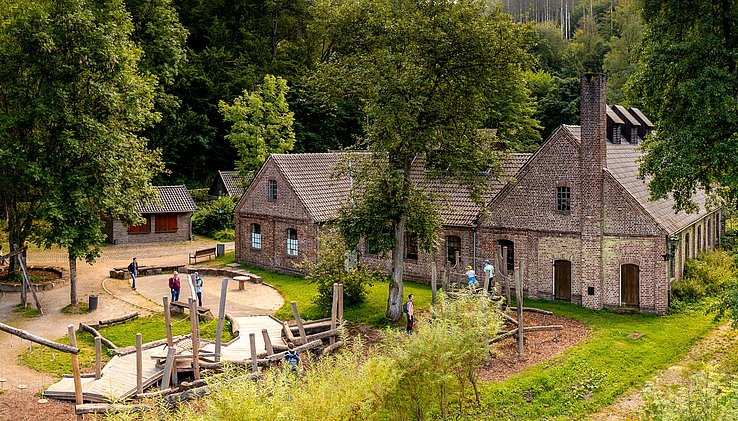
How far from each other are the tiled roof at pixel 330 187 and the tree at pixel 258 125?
35.9 ft

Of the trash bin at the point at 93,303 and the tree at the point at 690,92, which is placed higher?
the tree at the point at 690,92

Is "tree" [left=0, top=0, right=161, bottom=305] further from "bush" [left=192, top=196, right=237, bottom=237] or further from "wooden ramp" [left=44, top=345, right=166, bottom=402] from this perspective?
"bush" [left=192, top=196, right=237, bottom=237]

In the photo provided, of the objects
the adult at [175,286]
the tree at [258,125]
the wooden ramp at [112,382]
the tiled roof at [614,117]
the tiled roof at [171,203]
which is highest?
the tree at [258,125]

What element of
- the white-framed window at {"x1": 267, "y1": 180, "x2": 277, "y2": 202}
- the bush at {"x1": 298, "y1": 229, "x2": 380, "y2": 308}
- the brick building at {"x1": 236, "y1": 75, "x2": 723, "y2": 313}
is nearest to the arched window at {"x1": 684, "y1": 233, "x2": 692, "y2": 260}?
the brick building at {"x1": 236, "y1": 75, "x2": 723, "y2": 313}

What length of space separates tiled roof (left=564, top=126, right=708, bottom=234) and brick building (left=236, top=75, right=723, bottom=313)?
0.06 metres

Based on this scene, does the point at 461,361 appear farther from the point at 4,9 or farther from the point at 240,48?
the point at 240,48

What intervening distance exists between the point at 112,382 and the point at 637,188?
862 inches

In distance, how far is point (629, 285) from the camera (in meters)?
28.0

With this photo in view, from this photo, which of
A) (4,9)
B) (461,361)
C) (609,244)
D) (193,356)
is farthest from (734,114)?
(4,9)

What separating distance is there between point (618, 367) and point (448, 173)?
30.0 ft

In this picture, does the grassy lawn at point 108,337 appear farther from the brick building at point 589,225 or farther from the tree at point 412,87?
the brick building at point 589,225

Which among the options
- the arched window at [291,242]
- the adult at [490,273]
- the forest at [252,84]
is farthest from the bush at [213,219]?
the adult at [490,273]

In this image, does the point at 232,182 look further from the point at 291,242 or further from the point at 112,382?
the point at 112,382

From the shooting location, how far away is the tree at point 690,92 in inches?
824
